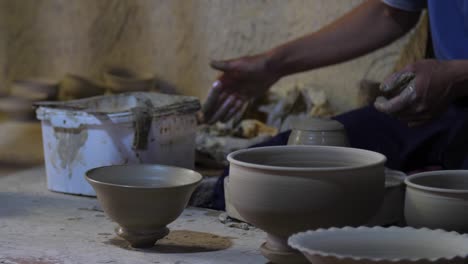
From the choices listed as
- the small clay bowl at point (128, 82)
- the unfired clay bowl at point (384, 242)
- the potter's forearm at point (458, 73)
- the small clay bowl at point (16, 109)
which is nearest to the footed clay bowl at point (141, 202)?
the unfired clay bowl at point (384, 242)

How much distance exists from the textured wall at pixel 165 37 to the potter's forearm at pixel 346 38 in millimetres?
1602

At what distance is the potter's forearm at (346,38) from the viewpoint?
293cm

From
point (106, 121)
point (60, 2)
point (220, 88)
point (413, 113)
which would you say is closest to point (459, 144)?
point (413, 113)

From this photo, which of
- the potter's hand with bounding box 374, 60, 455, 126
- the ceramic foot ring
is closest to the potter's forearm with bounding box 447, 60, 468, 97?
the potter's hand with bounding box 374, 60, 455, 126

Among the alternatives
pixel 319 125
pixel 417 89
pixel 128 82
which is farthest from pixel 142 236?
pixel 128 82

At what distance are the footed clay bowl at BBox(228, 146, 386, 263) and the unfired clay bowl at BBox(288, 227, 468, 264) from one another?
0.38 feet

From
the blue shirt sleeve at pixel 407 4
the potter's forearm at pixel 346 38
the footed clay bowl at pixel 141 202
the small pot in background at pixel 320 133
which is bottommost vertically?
the footed clay bowl at pixel 141 202

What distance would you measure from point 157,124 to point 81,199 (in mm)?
361

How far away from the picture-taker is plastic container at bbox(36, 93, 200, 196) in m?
2.59

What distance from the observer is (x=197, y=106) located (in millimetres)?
2816

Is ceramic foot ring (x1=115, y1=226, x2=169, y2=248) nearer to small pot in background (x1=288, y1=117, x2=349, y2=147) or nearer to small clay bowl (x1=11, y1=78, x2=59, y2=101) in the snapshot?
small pot in background (x1=288, y1=117, x2=349, y2=147)

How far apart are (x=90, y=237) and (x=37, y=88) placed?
3.24 m

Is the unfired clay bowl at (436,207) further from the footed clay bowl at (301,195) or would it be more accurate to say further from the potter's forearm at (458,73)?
the potter's forearm at (458,73)

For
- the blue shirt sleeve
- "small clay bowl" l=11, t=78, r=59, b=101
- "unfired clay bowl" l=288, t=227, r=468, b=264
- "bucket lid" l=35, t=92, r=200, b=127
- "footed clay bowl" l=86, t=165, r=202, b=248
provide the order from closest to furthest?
"unfired clay bowl" l=288, t=227, r=468, b=264, "footed clay bowl" l=86, t=165, r=202, b=248, "bucket lid" l=35, t=92, r=200, b=127, the blue shirt sleeve, "small clay bowl" l=11, t=78, r=59, b=101
